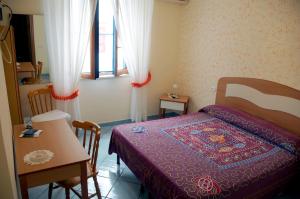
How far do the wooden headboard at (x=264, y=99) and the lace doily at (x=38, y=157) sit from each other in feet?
8.18

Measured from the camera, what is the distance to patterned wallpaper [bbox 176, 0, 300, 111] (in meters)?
2.63

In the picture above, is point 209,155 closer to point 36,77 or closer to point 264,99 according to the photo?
point 264,99

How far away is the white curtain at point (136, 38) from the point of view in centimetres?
344

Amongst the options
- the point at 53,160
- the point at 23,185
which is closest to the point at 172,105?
the point at 53,160

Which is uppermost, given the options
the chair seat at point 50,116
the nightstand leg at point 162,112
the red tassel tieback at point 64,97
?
the red tassel tieback at point 64,97

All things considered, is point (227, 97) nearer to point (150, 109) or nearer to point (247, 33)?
point (247, 33)

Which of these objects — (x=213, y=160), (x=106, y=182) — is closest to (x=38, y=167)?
(x=106, y=182)

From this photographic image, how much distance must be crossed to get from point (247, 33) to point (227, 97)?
3.03 ft

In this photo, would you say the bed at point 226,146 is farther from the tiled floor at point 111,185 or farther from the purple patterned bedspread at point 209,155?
the tiled floor at point 111,185

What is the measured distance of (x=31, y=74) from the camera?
309 cm

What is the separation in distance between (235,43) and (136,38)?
4.86ft

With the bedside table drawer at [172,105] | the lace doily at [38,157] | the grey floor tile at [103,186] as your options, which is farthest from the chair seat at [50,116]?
the bedside table drawer at [172,105]

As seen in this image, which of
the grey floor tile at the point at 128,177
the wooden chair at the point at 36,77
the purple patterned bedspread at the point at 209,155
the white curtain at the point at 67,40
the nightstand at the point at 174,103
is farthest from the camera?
the nightstand at the point at 174,103

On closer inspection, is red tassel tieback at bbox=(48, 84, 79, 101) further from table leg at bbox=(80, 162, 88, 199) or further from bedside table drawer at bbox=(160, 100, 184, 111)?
table leg at bbox=(80, 162, 88, 199)
